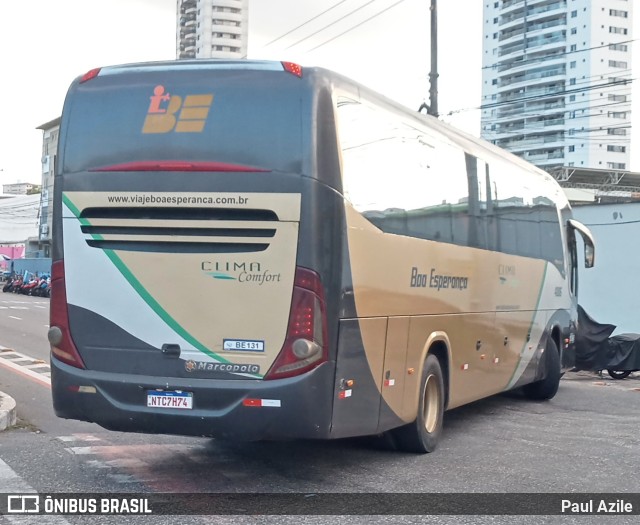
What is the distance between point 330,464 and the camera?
8.56 meters

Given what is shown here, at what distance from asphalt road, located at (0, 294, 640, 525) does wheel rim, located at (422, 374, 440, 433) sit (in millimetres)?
315

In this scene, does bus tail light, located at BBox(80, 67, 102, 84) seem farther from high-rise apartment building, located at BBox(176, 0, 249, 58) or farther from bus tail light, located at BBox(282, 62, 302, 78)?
high-rise apartment building, located at BBox(176, 0, 249, 58)

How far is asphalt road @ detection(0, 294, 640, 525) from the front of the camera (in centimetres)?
732

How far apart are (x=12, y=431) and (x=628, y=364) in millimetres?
13364

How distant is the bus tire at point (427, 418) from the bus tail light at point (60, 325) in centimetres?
343

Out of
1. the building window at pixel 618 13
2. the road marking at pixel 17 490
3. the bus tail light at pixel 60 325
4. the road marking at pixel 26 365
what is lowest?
the road marking at pixel 26 365

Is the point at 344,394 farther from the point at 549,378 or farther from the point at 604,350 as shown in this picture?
the point at 604,350

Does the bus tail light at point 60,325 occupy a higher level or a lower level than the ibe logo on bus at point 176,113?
lower

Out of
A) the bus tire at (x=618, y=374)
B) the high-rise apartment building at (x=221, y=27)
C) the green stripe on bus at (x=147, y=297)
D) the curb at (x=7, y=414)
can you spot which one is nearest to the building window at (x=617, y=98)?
the high-rise apartment building at (x=221, y=27)

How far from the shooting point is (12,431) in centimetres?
1002

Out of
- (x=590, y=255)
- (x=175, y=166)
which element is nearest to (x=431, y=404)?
(x=175, y=166)

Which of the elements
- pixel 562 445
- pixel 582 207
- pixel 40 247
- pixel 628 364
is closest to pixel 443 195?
pixel 562 445

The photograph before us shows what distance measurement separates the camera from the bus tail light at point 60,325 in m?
7.66

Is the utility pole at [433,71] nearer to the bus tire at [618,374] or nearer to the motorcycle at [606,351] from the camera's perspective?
the motorcycle at [606,351]
